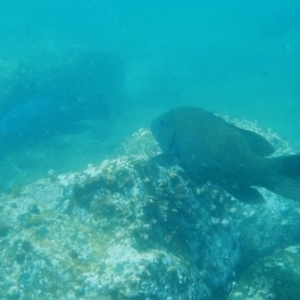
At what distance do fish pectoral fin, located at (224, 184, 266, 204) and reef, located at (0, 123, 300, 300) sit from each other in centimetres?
80

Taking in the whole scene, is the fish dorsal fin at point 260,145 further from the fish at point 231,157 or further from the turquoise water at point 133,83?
the turquoise water at point 133,83

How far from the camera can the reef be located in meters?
3.46

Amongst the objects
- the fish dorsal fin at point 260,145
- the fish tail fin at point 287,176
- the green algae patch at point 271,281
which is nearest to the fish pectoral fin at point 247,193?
the fish tail fin at point 287,176

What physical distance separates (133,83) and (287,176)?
21148mm

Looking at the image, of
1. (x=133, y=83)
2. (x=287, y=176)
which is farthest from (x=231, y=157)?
(x=133, y=83)

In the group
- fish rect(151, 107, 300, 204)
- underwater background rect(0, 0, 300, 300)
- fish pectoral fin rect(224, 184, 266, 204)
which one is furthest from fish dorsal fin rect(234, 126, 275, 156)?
underwater background rect(0, 0, 300, 300)

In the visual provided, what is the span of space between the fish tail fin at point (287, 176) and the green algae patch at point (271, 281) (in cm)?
131

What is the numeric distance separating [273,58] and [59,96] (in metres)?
25.0

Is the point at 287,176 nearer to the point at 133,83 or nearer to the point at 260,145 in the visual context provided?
the point at 260,145

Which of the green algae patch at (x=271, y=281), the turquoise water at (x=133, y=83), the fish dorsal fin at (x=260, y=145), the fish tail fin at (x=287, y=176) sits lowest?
the green algae patch at (x=271, y=281)

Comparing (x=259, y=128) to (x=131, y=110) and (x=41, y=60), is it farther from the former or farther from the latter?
(x=41, y=60)

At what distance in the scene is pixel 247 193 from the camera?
12.5ft

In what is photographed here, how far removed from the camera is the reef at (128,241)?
136 inches

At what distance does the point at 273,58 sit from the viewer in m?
32.8
